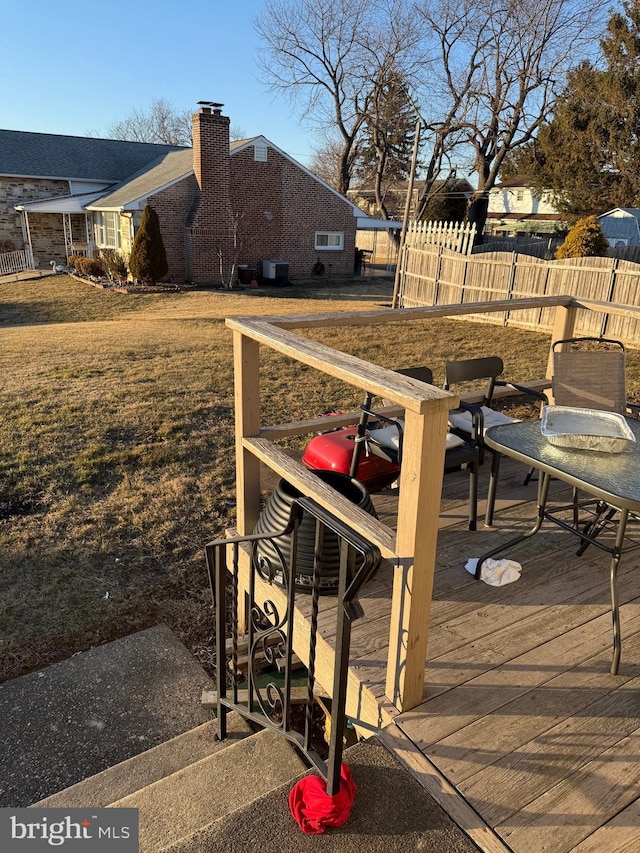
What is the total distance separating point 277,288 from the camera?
20.0 m

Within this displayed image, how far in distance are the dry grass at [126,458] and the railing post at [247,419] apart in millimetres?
1004

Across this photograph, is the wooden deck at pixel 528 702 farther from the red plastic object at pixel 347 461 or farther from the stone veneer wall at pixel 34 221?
the stone veneer wall at pixel 34 221

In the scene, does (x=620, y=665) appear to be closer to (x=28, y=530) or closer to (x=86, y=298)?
(x=28, y=530)

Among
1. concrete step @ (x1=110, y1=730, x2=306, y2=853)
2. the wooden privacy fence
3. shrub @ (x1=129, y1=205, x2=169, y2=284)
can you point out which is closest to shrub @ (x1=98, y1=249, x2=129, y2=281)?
shrub @ (x1=129, y1=205, x2=169, y2=284)

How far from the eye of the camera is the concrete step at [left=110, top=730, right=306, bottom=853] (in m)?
1.91

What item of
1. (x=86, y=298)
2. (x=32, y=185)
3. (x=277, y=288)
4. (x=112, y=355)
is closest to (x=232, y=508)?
(x=112, y=355)

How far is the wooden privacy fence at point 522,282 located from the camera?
36.6 ft

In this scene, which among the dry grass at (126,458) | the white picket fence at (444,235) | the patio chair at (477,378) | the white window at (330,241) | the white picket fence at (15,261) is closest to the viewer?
the dry grass at (126,458)

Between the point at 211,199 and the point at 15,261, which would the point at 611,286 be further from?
the point at 15,261

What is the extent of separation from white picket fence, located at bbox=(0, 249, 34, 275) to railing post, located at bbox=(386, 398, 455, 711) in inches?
926

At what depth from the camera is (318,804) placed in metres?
1.69

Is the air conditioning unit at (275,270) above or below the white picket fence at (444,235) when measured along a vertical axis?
below

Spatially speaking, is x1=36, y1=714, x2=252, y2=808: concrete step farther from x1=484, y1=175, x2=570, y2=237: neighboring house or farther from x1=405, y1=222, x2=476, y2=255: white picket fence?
x1=484, y1=175, x2=570, y2=237: neighboring house

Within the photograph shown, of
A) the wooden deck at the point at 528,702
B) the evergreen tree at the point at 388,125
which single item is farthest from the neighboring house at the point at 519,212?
the wooden deck at the point at 528,702
